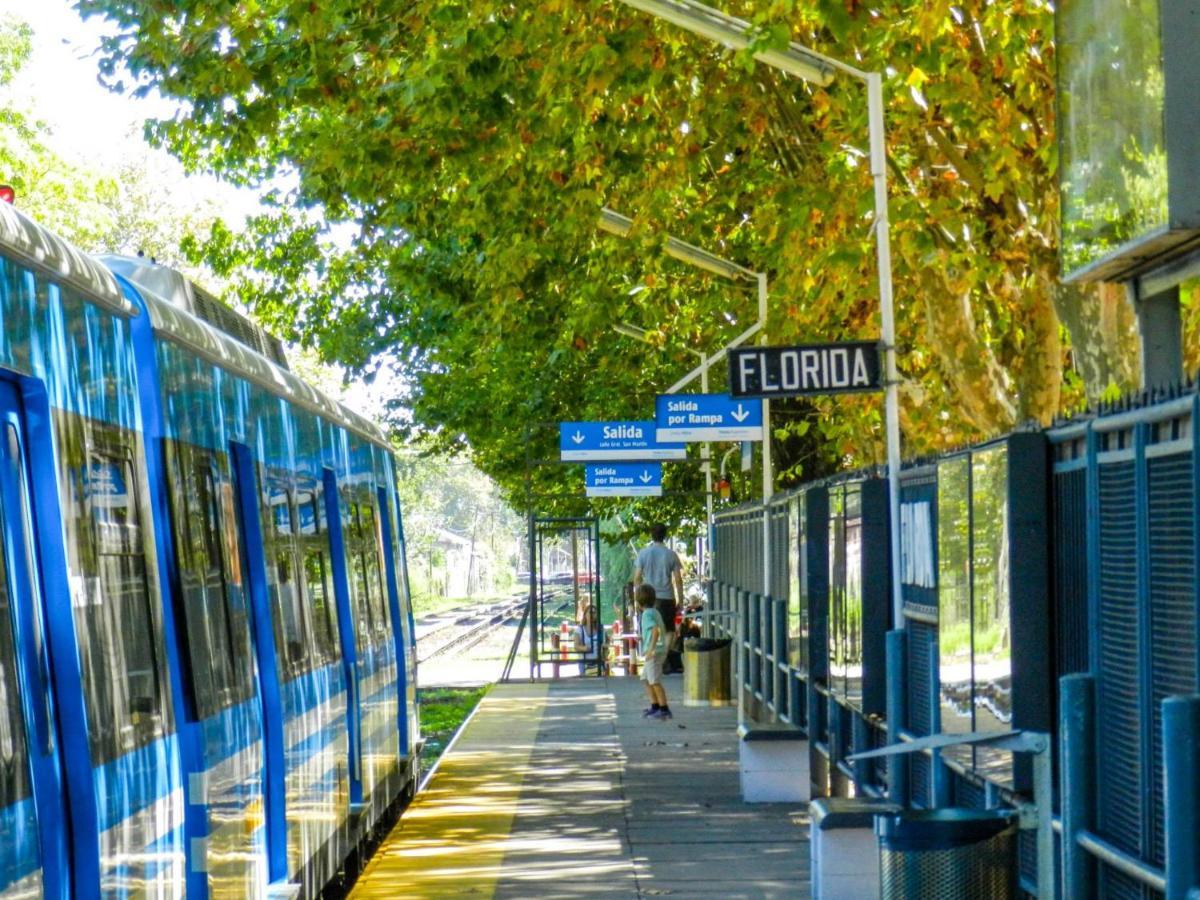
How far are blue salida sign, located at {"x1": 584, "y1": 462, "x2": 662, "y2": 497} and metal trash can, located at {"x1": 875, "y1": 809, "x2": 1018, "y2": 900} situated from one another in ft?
80.1

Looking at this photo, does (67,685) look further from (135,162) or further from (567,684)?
(135,162)

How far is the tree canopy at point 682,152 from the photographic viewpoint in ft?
55.5

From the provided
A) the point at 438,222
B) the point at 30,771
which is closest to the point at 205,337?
the point at 30,771

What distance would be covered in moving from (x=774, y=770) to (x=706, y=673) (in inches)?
362

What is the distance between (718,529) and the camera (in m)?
29.7

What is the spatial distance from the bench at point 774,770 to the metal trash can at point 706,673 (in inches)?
357

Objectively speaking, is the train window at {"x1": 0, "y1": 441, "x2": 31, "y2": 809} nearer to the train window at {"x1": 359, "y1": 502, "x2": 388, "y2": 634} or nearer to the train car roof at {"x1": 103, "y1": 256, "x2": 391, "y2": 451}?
the train car roof at {"x1": 103, "y1": 256, "x2": 391, "y2": 451}

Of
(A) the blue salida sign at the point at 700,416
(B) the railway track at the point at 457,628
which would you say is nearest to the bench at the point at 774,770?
(A) the blue salida sign at the point at 700,416

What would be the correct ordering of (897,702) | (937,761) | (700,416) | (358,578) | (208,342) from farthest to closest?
1. (700,416)
2. (358,578)
3. (897,702)
4. (937,761)
5. (208,342)

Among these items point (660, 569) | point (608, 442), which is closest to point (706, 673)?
point (608, 442)

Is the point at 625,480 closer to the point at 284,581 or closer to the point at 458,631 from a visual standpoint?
the point at 284,581

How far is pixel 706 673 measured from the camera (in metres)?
26.1

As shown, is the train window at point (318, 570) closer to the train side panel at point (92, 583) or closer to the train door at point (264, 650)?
the train door at point (264, 650)

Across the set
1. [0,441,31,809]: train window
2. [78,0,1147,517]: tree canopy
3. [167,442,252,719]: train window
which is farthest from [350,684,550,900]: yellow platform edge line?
[0,441,31,809]: train window
